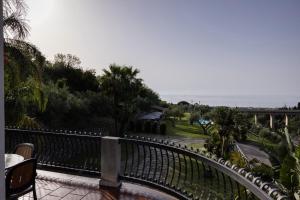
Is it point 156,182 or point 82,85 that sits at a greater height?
point 82,85

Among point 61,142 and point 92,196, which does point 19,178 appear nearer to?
point 92,196

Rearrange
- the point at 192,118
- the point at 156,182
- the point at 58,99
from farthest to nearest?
the point at 192,118
the point at 58,99
the point at 156,182

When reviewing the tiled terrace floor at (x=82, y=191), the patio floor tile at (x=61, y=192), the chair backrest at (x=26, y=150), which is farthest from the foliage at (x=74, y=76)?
the chair backrest at (x=26, y=150)

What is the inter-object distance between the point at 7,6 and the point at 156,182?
25.6 ft

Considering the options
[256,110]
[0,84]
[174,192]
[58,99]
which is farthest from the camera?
[256,110]

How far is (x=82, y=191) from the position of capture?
614cm

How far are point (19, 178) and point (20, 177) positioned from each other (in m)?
0.02

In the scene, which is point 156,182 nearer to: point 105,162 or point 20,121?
point 105,162

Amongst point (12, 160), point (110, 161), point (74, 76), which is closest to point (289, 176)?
point (110, 161)

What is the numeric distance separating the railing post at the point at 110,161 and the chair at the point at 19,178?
2.00 meters

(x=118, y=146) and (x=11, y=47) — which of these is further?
(x=11, y=47)

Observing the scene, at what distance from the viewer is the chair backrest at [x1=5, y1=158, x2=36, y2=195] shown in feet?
13.0

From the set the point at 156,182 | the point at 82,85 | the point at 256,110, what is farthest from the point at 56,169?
the point at 256,110

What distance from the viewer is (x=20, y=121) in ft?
40.4
